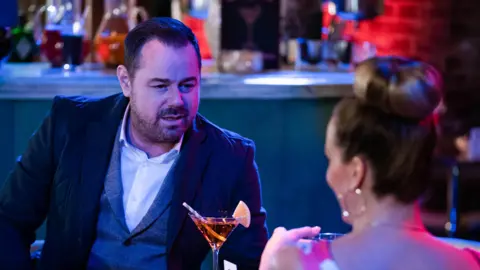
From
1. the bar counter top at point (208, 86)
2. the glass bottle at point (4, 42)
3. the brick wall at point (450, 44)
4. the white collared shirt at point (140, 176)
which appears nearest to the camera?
the white collared shirt at point (140, 176)

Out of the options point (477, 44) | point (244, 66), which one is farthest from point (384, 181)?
point (477, 44)

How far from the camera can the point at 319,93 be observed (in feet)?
11.2

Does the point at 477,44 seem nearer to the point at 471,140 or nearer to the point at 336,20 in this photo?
the point at 471,140

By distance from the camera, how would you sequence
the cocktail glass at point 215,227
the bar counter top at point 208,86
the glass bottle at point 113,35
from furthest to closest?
1. the glass bottle at point 113,35
2. the bar counter top at point 208,86
3. the cocktail glass at point 215,227

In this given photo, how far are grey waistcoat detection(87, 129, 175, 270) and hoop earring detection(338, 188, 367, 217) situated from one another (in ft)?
3.11

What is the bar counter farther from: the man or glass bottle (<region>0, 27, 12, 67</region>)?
the man

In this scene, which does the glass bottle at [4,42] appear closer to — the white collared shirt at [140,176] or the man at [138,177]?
the man at [138,177]

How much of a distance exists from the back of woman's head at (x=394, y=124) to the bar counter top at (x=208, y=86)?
1.98 metres

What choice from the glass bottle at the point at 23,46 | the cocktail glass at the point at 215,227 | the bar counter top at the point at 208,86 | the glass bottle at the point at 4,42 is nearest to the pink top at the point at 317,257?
the cocktail glass at the point at 215,227

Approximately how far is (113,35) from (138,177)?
60.5 inches

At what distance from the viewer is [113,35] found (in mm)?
3758

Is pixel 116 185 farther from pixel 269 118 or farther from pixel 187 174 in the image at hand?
pixel 269 118

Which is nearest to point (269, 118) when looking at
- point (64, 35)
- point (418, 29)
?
point (64, 35)

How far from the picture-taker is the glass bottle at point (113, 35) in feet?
12.3
